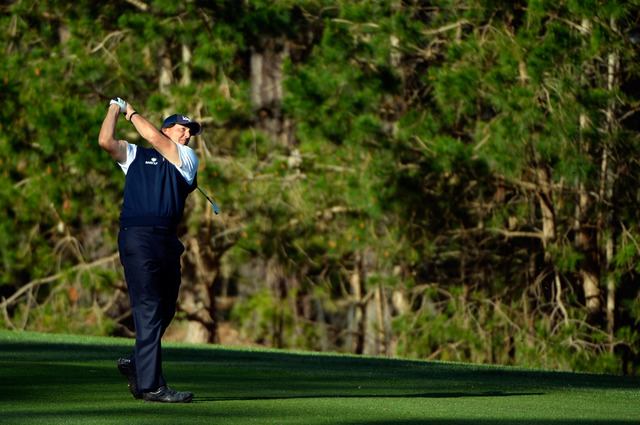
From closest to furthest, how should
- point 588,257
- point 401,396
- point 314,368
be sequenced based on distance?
point 401,396 → point 314,368 → point 588,257

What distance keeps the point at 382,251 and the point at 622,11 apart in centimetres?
515

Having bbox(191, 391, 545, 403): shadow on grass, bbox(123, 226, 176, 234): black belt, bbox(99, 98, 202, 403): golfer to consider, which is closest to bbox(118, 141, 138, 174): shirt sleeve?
bbox(99, 98, 202, 403): golfer

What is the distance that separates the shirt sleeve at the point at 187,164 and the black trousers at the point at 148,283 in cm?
35

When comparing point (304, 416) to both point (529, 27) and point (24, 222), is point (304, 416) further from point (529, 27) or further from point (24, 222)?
point (24, 222)

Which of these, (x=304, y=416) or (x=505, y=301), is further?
(x=505, y=301)

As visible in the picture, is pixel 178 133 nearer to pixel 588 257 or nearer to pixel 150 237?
pixel 150 237

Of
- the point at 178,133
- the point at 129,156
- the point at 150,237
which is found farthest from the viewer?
the point at 178,133

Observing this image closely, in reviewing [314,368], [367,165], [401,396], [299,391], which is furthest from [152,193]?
[367,165]

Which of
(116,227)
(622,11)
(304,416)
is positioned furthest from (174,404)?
(116,227)

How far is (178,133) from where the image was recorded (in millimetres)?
6641

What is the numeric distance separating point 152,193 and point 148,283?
20.3 inches

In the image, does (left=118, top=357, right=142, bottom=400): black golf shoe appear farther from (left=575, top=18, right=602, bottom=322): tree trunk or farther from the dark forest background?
(left=575, top=18, right=602, bottom=322): tree trunk

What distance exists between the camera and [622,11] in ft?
50.5

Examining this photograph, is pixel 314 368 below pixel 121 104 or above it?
below
